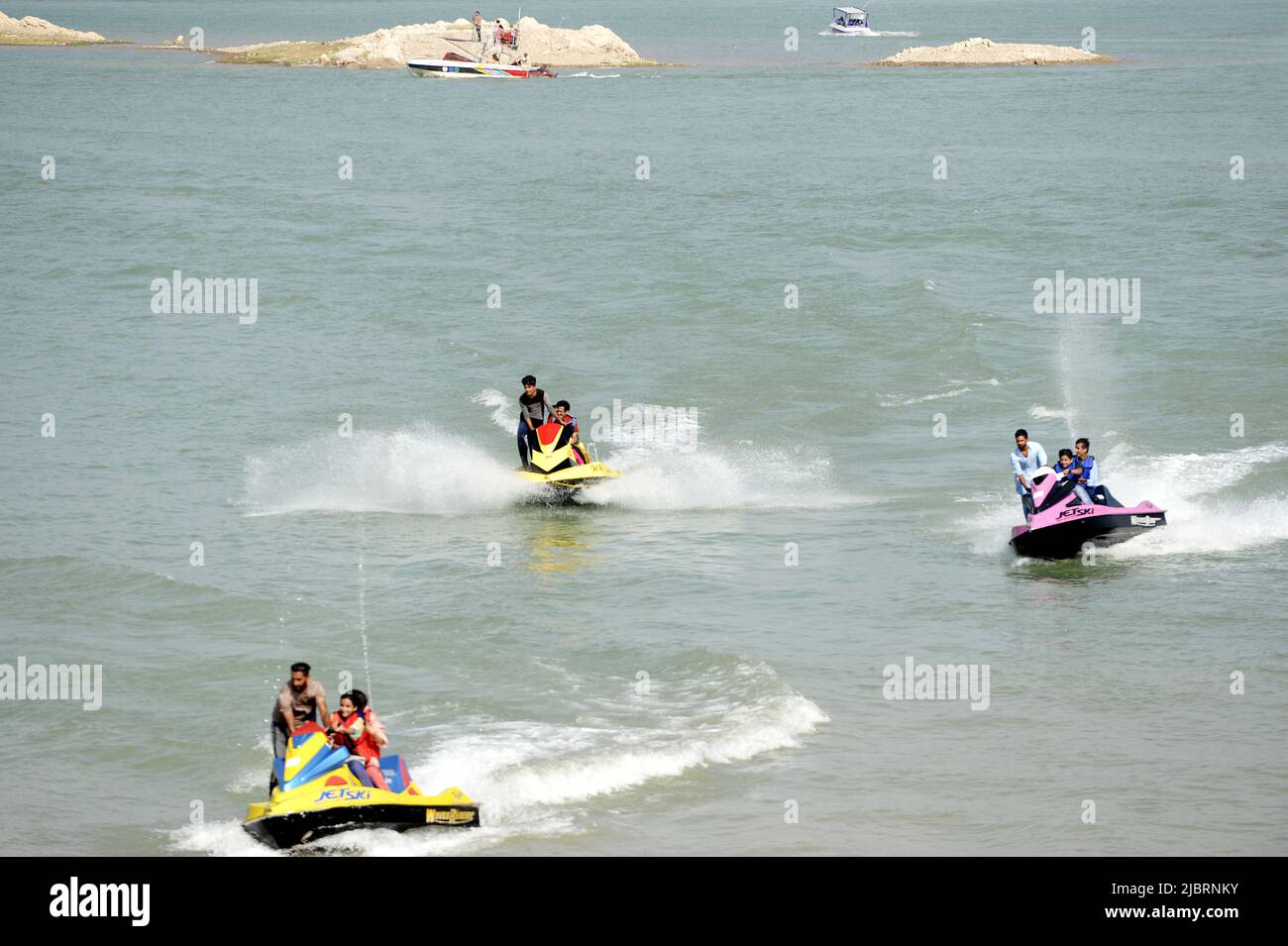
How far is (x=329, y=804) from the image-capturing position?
541 inches

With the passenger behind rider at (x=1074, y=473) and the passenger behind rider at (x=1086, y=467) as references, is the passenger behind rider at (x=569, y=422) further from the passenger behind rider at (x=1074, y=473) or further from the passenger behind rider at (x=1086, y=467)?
the passenger behind rider at (x=1086, y=467)

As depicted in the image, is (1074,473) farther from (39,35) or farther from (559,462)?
(39,35)

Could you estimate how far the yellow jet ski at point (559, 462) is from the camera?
84.6 ft

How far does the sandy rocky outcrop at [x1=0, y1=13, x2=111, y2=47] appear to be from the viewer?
122m

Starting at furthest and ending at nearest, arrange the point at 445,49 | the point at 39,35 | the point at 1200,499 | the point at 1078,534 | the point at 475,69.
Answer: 1. the point at 39,35
2. the point at 445,49
3. the point at 475,69
4. the point at 1200,499
5. the point at 1078,534

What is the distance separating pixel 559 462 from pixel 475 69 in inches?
2999

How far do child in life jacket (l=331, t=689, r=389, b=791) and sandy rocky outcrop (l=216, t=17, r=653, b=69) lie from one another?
3750 inches

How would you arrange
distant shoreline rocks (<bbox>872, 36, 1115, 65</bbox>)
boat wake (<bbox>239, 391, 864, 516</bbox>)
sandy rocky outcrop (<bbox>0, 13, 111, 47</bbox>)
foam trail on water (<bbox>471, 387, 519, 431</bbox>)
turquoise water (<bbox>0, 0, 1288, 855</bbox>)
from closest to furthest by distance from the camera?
turquoise water (<bbox>0, 0, 1288, 855</bbox>) < boat wake (<bbox>239, 391, 864, 516</bbox>) < foam trail on water (<bbox>471, 387, 519, 431</bbox>) < distant shoreline rocks (<bbox>872, 36, 1115, 65</bbox>) < sandy rocky outcrop (<bbox>0, 13, 111, 47</bbox>)

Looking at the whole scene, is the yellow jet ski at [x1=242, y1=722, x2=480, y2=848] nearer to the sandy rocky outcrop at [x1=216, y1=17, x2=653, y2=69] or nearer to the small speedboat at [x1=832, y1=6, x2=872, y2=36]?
the sandy rocky outcrop at [x1=216, y1=17, x2=653, y2=69]

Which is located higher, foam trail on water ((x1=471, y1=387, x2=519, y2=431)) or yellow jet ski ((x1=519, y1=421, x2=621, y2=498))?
foam trail on water ((x1=471, y1=387, x2=519, y2=431))

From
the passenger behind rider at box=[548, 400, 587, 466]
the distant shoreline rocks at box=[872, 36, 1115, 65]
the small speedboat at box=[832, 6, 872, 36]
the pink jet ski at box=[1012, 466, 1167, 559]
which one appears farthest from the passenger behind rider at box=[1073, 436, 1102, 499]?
the small speedboat at box=[832, 6, 872, 36]

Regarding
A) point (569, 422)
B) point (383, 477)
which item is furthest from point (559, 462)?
point (383, 477)

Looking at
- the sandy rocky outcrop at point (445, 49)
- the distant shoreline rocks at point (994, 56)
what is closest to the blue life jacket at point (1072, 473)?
the distant shoreline rocks at point (994, 56)

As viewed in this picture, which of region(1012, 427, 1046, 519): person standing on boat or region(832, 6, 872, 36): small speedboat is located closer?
region(1012, 427, 1046, 519): person standing on boat
